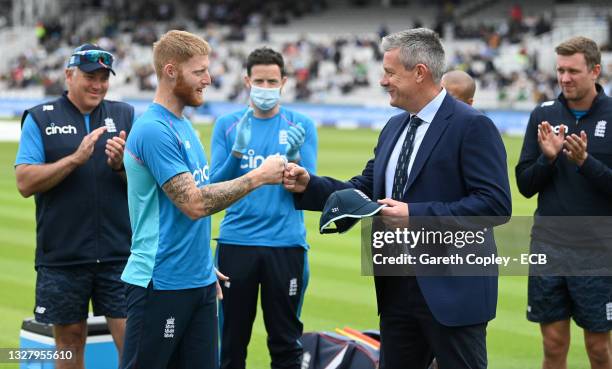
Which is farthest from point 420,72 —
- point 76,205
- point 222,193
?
point 76,205

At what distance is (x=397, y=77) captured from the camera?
5.07 metres

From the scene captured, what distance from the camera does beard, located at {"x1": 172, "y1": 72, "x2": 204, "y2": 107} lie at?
5.19 metres

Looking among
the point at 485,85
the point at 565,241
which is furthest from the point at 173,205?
the point at 485,85

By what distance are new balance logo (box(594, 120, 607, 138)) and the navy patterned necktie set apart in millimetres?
2119

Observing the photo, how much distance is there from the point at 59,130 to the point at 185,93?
1708 millimetres

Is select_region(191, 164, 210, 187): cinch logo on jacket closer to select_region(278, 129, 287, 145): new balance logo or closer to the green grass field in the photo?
the green grass field

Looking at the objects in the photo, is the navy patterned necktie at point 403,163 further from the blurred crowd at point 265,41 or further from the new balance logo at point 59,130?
the blurred crowd at point 265,41

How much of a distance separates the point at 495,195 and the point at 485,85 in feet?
123

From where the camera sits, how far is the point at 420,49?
5035 millimetres

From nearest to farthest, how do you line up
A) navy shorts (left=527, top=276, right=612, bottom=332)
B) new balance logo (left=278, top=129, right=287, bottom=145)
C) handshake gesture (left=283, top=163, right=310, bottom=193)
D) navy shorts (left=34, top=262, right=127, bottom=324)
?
handshake gesture (left=283, top=163, right=310, bottom=193)
navy shorts (left=34, top=262, right=127, bottom=324)
navy shorts (left=527, top=276, right=612, bottom=332)
new balance logo (left=278, top=129, right=287, bottom=145)

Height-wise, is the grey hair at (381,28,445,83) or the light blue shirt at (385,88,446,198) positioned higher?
the grey hair at (381,28,445,83)

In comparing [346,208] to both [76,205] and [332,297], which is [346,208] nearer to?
[76,205]

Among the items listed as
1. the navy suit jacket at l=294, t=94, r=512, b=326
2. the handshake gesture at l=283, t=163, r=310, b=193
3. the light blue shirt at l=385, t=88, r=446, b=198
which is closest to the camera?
the navy suit jacket at l=294, t=94, r=512, b=326

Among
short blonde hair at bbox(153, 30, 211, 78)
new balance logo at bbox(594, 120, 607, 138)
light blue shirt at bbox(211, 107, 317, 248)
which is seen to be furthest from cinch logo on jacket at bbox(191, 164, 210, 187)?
new balance logo at bbox(594, 120, 607, 138)
